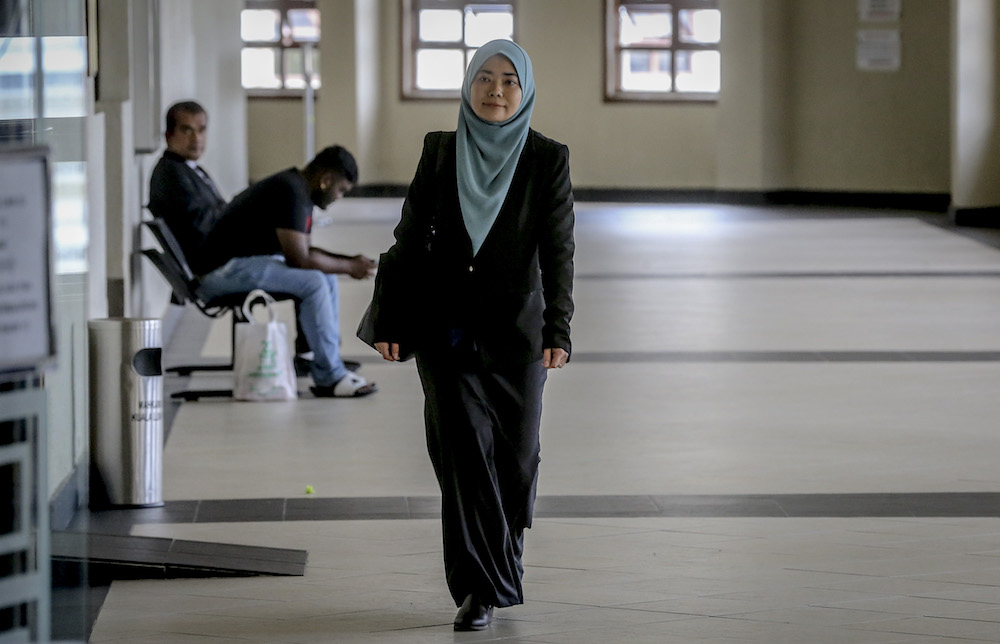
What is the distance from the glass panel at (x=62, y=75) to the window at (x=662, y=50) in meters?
18.1

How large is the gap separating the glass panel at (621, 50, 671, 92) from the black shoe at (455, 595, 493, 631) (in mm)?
17369

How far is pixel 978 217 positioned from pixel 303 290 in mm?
10954

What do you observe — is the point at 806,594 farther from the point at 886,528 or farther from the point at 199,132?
the point at 199,132

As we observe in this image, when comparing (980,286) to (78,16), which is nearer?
(78,16)

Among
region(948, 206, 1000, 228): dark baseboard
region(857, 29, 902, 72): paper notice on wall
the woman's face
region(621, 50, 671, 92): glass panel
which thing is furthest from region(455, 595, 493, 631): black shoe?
region(621, 50, 671, 92): glass panel

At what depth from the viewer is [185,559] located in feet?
13.6

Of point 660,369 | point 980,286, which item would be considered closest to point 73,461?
point 660,369

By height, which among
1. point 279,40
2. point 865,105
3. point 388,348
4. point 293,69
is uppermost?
point 279,40

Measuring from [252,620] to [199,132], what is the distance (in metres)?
4.22

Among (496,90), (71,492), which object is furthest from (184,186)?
(496,90)

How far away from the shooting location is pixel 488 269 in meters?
3.62

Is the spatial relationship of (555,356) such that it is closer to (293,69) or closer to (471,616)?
(471,616)

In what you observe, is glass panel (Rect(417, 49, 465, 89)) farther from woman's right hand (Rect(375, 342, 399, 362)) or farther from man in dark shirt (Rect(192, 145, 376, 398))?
woman's right hand (Rect(375, 342, 399, 362))

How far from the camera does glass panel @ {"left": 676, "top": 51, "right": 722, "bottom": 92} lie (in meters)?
20.3
